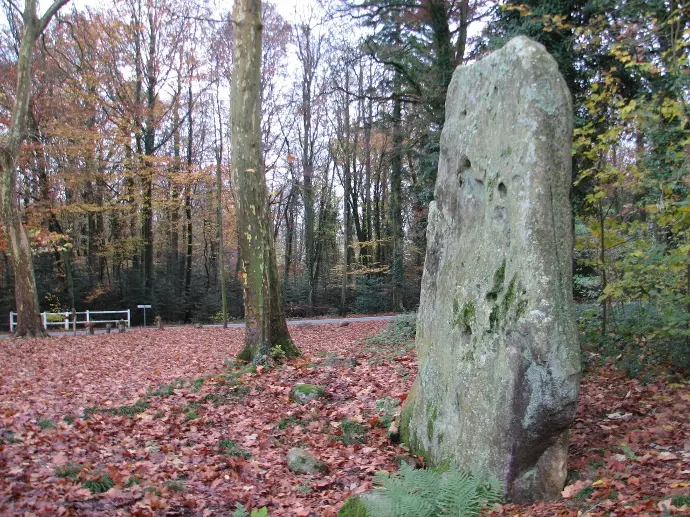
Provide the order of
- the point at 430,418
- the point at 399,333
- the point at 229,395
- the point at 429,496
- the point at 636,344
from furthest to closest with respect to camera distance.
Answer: the point at 399,333 → the point at 229,395 → the point at 636,344 → the point at 430,418 → the point at 429,496

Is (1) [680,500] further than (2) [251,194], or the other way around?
(2) [251,194]

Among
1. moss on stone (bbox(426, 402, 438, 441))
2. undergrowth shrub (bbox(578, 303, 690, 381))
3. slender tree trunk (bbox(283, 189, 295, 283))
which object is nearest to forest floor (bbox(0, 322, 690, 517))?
undergrowth shrub (bbox(578, 303, 690, 381))

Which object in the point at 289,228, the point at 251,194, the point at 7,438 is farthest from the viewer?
the point at 289,228

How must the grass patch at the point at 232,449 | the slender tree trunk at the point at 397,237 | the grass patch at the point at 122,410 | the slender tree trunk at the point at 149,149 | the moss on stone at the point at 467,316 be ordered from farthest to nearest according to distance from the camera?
the slender tree trunk at the point at 397,237 < the slender tree trunk at the point at 149,149 < the grass patch at the point at 122,410 < the grass patch at the point at 232,449 < the moss on stone at the point at 467,316

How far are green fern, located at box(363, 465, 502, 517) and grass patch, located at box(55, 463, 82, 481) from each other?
2715 millimetres

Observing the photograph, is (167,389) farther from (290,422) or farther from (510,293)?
(510,293)

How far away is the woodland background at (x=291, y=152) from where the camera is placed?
8859mm

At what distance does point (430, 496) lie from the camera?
368cm

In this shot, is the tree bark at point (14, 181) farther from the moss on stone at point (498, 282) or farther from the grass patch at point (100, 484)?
the moss on stone at point (498, 282)

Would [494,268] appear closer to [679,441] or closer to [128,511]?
[679,441]

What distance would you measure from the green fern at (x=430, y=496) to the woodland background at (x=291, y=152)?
164 inches

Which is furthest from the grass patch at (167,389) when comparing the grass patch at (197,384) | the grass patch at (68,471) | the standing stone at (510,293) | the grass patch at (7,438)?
Answer: the standing stone at (510,293)

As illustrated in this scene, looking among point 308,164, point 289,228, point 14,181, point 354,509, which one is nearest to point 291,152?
point 308,164

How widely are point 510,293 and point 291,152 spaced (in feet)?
90.2
